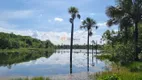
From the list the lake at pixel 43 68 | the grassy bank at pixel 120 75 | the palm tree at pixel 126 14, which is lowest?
the lake at pixel 43 68

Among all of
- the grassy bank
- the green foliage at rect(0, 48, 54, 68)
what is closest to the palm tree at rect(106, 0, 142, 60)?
the grassy bank

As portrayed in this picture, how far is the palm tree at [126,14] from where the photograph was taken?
36188 mm

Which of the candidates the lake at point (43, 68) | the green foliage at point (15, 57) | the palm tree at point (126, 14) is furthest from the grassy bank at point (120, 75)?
the green foliage at point (15, 57)

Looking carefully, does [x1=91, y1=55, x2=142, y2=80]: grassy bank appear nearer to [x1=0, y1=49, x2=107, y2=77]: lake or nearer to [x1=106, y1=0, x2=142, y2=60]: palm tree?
[x1=0, y1=49, x2=107, y2=77]: lake

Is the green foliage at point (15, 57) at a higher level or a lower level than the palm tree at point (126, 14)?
lower

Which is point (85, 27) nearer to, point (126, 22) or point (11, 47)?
point (126, 22)

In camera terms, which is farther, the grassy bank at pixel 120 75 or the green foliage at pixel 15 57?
the green foliage at pixel 15 57

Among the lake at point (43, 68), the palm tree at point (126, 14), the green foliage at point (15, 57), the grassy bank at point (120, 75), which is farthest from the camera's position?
the green foliage at point (15, 57)

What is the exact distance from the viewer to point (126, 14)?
37594 millimetres

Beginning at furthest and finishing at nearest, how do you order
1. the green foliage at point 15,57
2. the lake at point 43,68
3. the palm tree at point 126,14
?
the green foliage at point 15,57, the palm tree at point 126,14, the lake at point 43,68

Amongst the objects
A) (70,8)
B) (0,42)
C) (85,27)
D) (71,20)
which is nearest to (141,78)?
(71,20)

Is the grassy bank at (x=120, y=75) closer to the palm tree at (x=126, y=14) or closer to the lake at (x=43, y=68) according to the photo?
the lake at (x=43, y=68)

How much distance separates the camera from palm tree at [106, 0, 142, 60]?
3619cm

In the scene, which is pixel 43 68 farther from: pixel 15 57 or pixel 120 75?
pixel 15 57
